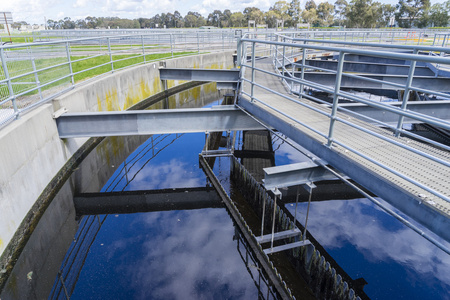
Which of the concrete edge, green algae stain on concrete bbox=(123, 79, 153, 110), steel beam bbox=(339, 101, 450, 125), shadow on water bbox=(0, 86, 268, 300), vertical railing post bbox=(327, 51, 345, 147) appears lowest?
shadow on water bbox=(0, 86, 268, 300)

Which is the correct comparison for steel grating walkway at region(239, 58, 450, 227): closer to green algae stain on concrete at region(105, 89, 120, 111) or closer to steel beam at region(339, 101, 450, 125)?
steel beam at region(339, 101, 450, 125)

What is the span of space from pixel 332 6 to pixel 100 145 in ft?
405

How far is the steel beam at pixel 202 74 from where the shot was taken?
12234 millimetres

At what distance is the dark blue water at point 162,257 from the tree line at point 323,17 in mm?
35695

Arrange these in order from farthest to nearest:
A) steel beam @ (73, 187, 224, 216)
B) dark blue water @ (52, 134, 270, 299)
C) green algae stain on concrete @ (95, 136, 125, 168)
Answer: green algae stain on concrete @ (95, 136, 125, 168)
steel beam @ (73, 187, 224, 216)
dark blue water @ (52, 134, 270, 299)

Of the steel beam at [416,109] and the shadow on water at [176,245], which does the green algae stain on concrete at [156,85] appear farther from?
the steel beam at [416,109]

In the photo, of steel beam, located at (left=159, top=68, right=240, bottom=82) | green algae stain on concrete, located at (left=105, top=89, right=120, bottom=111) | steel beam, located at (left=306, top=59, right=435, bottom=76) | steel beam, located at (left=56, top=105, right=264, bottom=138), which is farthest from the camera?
steel beam, located at (left=159, top=68, right=240, bottom=82)

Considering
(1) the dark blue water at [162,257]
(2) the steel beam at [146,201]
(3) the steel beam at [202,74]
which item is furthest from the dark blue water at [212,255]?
(3) the steel beam at [202,74]

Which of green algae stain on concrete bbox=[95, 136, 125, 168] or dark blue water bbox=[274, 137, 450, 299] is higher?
green algae stain on concrete bbox=[95, 136, 125, 168]

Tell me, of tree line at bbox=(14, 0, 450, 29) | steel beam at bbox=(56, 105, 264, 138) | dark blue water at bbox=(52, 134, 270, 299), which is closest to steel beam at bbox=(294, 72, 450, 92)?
steel beam at bbox=(56, 105, 264, 138)

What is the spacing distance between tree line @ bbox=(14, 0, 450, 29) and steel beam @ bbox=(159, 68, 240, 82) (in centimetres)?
2623

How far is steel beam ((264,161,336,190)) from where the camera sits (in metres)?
3.87

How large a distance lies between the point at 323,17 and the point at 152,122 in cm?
12456

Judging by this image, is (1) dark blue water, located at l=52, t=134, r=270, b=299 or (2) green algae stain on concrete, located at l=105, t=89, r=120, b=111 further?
(2) green algae stain on concrete, located at l=105, t=89, r=120, b=111
